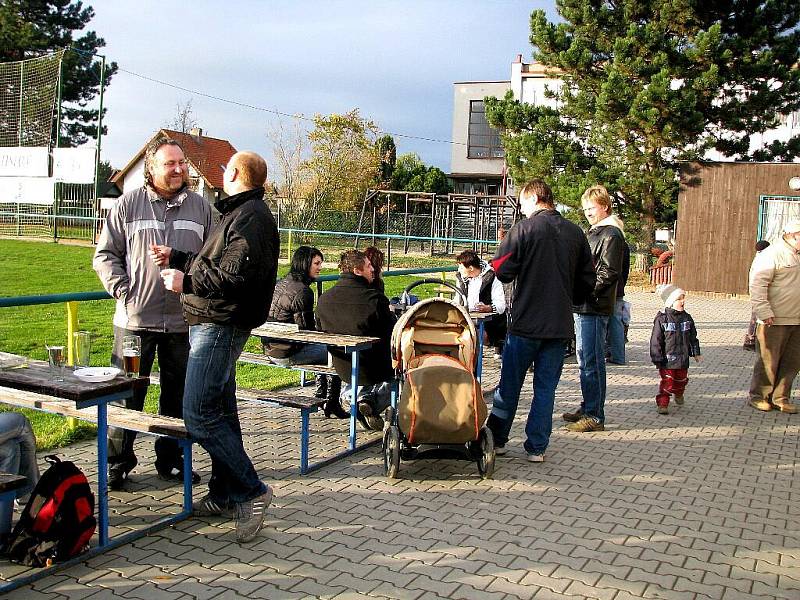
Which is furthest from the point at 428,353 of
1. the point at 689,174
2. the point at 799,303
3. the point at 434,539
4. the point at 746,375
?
the point at 689,174

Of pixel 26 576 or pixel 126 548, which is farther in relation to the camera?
pixel 126 548

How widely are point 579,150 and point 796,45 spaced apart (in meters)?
6.37

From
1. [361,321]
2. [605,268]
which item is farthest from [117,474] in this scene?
[605,268]

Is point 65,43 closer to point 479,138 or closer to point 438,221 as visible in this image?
point 438,221

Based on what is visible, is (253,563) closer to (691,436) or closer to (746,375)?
(691,436)

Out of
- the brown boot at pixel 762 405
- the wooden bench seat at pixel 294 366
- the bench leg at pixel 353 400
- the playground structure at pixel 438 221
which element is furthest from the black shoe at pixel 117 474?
the playground structure at pixel 438 221

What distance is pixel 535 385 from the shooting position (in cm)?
623

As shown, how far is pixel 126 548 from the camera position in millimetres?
4270

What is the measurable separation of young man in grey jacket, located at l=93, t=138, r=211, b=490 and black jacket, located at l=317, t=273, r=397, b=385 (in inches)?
63.6

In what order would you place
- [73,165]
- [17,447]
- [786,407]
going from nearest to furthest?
[17,447]
[786,407]
[73,165]

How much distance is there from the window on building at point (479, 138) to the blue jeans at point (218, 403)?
53291 millimetres

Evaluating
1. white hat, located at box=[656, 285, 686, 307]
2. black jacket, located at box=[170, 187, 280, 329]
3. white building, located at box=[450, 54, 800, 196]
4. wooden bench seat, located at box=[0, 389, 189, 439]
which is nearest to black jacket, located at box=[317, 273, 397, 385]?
wooden bench seat, located at box=[0, 389, 189, 439]

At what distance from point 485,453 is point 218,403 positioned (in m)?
2.09

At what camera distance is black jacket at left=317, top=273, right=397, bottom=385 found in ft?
21.2
